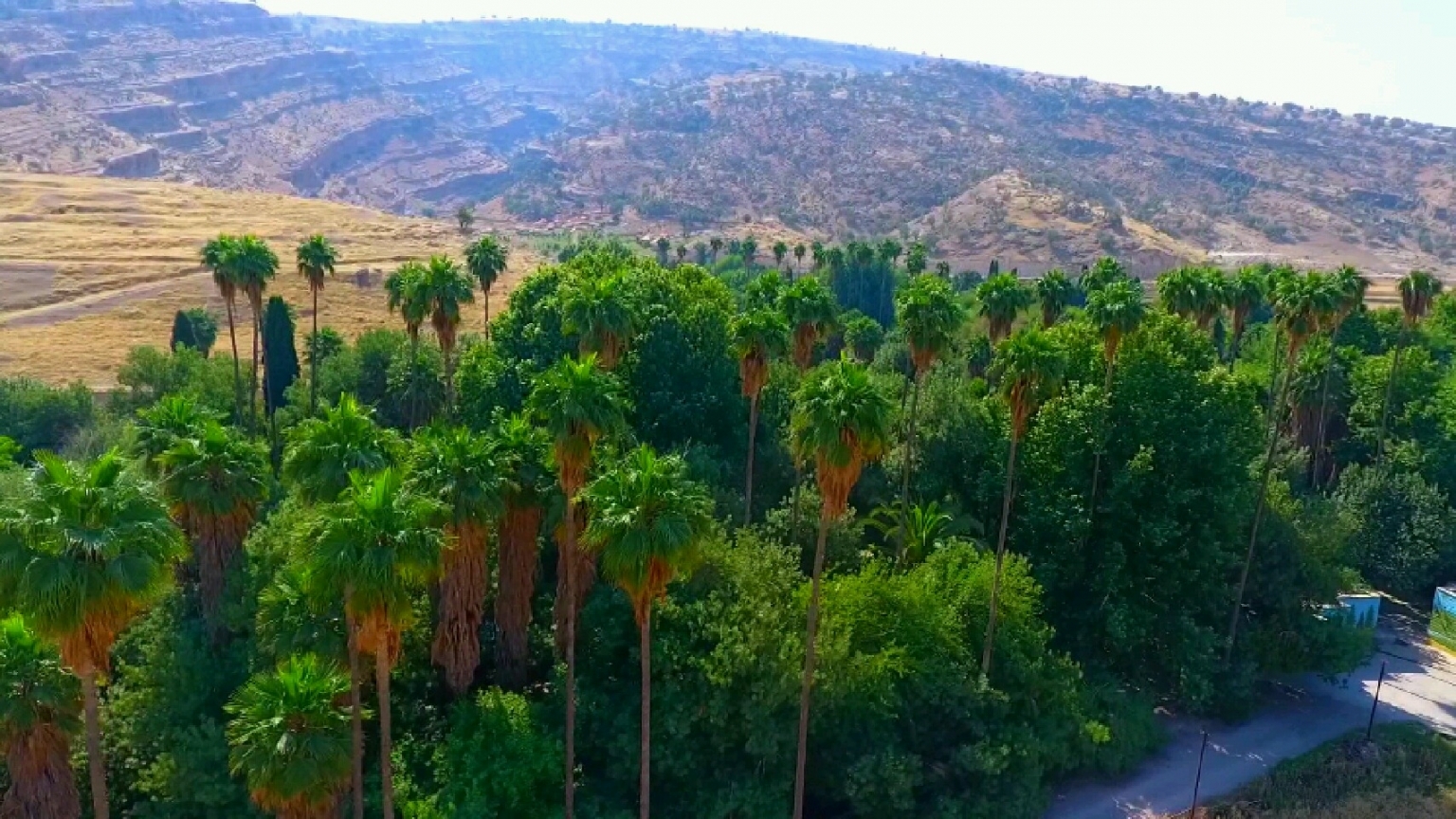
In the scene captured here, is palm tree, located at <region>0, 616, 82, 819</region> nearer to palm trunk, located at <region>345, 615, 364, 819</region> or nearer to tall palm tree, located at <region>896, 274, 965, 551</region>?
palm trunk, located at <region>345, 615, 364, 819</region>

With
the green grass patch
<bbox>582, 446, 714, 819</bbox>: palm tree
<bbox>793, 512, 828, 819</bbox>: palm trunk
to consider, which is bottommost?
the green grass patch

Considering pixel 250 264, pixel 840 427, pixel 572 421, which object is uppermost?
pixel 840 427

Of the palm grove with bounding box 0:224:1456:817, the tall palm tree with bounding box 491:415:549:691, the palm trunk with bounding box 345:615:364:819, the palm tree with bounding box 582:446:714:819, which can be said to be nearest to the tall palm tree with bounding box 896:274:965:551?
the palm grove with bounding box 0:224:1456:817

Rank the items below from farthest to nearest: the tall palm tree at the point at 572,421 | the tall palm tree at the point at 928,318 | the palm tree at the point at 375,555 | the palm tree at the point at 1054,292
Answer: the palm tree at the point at 1054,292 < the tall palm tree at the point at 928,318 < the tall palm tree at the point at 572,421 < the palm tree at the point at 375,555

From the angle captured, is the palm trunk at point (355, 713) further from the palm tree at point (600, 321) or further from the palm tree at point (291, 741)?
the palm tree at point (600, 321)

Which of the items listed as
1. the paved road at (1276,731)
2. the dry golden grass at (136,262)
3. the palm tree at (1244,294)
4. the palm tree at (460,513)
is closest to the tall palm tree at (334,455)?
the palm tree at (460,513)

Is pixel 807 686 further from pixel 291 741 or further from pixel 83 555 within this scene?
pixel 83 555

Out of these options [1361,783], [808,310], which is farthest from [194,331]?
[1361,783]
